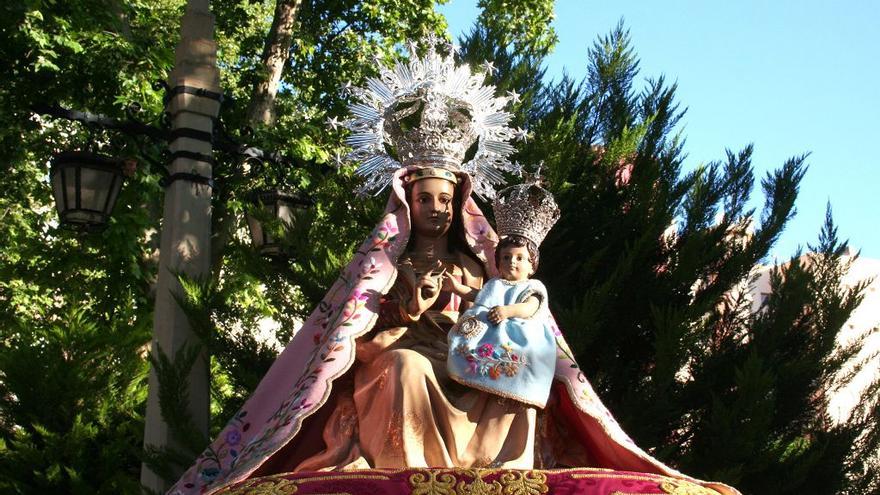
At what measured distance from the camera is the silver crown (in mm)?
6039

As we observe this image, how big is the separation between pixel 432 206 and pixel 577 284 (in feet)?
8.93

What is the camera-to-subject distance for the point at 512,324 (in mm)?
5688

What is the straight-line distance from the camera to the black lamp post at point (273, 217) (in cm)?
782

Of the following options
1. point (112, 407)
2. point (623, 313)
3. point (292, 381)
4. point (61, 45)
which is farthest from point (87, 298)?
point (292, 381)

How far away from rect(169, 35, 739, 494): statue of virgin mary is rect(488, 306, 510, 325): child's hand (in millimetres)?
331

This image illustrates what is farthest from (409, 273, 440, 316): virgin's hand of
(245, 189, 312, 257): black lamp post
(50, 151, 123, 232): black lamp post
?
Answer: (50, 151, 123, 232): black lamp post

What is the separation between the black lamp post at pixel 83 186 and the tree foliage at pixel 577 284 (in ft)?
1.97

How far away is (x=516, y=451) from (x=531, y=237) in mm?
1174

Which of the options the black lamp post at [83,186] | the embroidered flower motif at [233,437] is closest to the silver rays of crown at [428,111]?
the black lamp post at [83,186]

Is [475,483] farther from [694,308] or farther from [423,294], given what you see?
[694,308]

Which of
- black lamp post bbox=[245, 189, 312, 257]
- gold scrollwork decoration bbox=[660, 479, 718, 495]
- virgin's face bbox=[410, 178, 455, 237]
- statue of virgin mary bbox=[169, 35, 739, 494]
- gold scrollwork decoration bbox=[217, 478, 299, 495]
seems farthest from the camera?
black lamp post bbox=[245, 189, 312, 257]

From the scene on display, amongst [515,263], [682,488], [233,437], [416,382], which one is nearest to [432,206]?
[515,263]

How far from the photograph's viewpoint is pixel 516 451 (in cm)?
543

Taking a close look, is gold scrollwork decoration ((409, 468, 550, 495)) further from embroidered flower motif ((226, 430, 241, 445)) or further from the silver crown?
the silver crown
